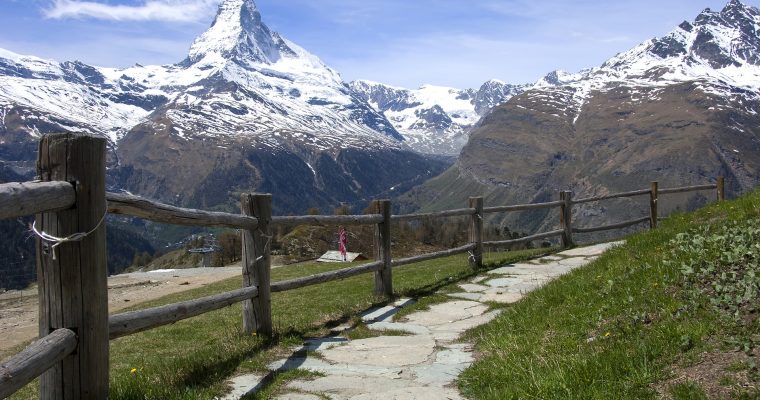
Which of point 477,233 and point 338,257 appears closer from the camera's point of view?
point 477,233

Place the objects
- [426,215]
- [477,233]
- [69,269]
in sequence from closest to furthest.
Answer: [69,269] < [426,215] < [477,233]

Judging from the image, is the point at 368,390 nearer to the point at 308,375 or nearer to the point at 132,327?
the point at 308,375

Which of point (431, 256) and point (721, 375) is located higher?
point (721, 375)

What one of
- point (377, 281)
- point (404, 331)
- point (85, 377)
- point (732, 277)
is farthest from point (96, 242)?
point (377, 281)

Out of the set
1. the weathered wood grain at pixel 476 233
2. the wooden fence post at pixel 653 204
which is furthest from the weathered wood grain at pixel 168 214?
the wooden fence post at pixel 653 204

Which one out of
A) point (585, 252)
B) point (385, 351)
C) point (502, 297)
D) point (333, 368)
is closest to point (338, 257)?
point (585, 252)

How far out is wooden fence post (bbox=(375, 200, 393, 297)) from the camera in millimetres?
12734

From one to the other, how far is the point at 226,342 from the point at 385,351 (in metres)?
2.17

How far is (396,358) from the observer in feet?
25.1

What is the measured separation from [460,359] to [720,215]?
308 inches

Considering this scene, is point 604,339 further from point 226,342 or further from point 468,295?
point 468,295

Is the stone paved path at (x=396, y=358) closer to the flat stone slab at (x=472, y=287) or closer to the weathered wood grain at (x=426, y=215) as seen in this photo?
the flat stone slab at (x=472, y=287)

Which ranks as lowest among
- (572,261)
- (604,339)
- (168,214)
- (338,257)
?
(338,257)

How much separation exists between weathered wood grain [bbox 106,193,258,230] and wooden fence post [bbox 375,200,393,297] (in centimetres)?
432
